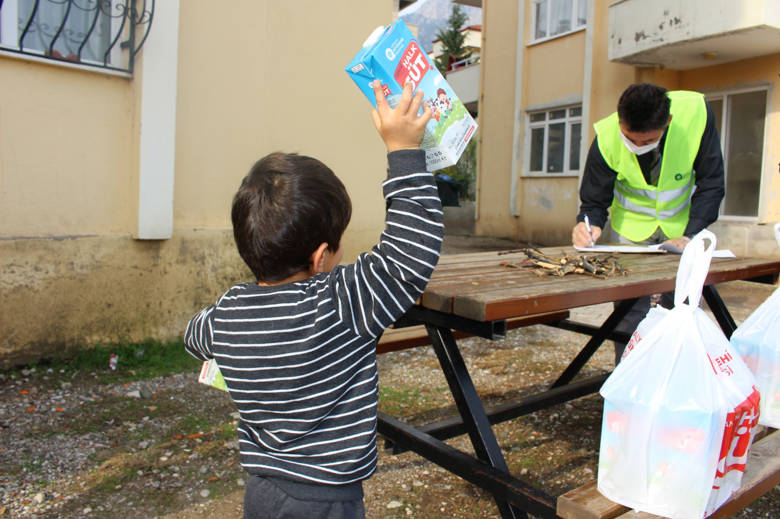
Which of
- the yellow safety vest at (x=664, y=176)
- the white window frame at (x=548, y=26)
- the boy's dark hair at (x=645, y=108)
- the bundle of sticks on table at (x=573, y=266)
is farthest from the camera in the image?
the white window frame at (x=548, y=26)

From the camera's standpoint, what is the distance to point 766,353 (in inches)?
80.6

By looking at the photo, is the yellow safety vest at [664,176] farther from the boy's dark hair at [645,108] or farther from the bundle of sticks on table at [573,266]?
the bundle of sticks on table at [573,266]

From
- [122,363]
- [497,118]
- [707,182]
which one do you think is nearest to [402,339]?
[707,182]

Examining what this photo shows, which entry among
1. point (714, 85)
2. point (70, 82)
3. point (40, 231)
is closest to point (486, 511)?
point (40, 231)

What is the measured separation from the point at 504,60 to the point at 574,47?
2.32 m

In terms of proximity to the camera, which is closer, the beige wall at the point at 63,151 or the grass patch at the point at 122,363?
the beige wall at the point at 63,151

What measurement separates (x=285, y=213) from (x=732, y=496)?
1.33 meters

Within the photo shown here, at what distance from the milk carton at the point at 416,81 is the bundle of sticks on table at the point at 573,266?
→ 3.06ft

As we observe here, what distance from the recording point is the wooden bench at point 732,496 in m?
1.46

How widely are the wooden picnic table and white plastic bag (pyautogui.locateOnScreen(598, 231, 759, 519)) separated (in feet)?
1.01

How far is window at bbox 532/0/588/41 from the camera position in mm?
12945

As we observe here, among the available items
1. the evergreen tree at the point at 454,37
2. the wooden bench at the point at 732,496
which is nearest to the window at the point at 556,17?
the wooden bench at the point at 732,496

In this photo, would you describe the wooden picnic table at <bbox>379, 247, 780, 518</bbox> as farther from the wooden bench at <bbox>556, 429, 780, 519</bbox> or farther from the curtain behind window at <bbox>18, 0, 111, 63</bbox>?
the curtain behind window at <bbox>18, 0, 111, 63</bbox>

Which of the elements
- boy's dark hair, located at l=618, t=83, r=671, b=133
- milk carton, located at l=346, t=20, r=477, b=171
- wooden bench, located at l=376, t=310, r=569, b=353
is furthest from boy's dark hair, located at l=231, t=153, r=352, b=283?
boy's dark hair, located at l=618, t=83, r=671, b=133
